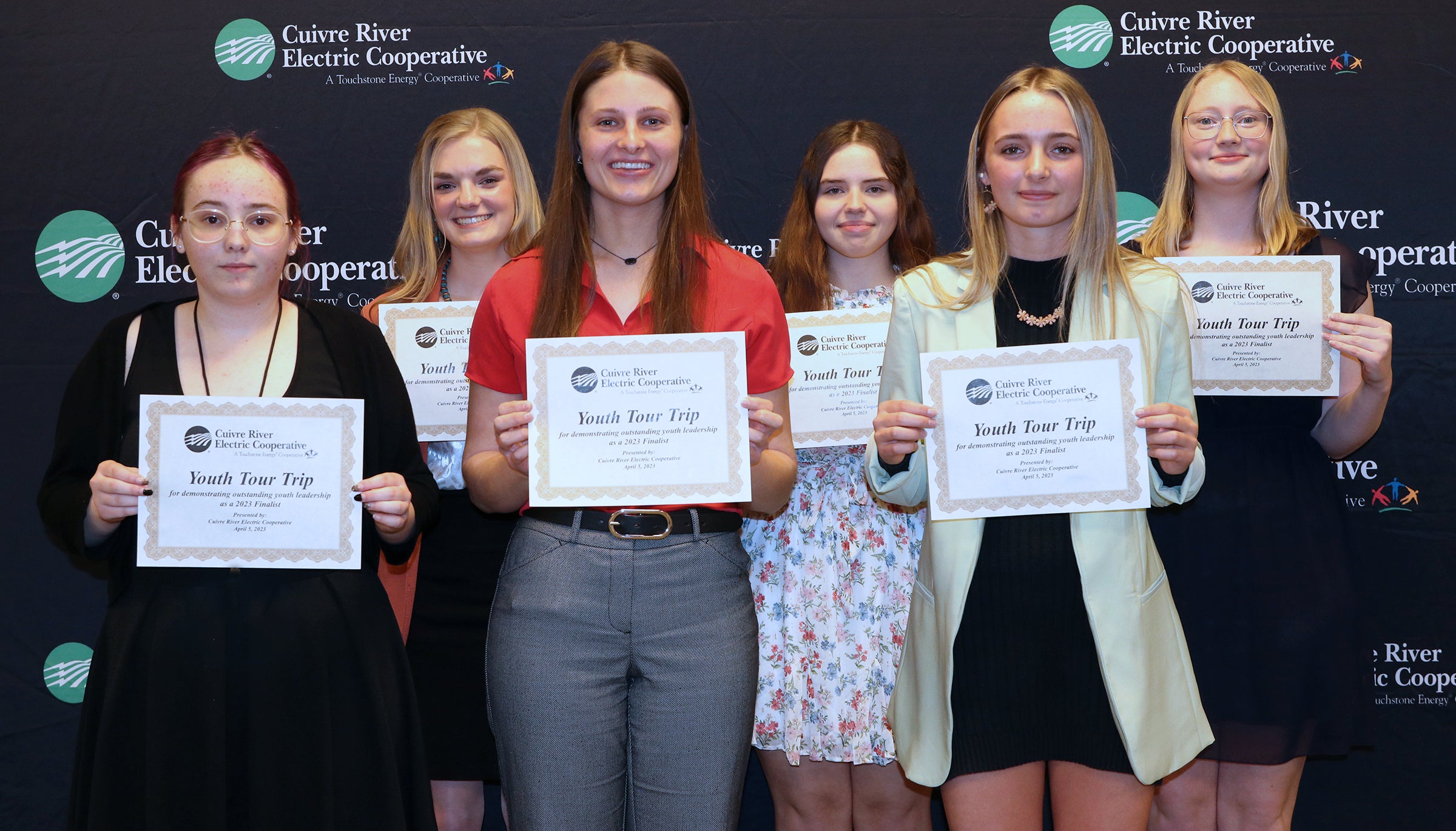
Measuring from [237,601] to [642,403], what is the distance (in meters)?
0.89

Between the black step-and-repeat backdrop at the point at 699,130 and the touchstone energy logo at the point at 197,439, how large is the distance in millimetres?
1852

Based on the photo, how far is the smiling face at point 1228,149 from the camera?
2914mm

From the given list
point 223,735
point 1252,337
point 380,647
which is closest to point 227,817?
point 223,735

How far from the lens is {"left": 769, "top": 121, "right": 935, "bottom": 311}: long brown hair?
10.4 feet

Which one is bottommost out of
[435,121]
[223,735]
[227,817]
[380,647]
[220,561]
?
[227,817]

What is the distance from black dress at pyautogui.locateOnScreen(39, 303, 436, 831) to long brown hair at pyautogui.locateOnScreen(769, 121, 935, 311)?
139cm

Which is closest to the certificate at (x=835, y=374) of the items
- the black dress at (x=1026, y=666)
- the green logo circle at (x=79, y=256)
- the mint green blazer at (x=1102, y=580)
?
the mint green blazer at (x=1102, y=580)

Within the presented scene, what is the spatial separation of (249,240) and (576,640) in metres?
1.07

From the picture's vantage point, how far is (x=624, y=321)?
7.44ft

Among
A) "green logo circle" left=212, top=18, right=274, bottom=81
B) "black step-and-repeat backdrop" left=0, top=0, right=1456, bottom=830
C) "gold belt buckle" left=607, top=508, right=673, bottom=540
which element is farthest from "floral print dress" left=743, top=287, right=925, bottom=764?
"green logo circle" left=212, top=18, right=274, bottom=81

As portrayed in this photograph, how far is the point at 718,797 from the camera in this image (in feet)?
6.94

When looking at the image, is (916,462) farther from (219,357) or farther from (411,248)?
(411,248)

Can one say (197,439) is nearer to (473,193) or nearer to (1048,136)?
(473,193)

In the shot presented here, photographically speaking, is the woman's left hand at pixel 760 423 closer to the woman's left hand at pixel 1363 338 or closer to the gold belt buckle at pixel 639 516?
the gold belt buckle at pixel 639 516
